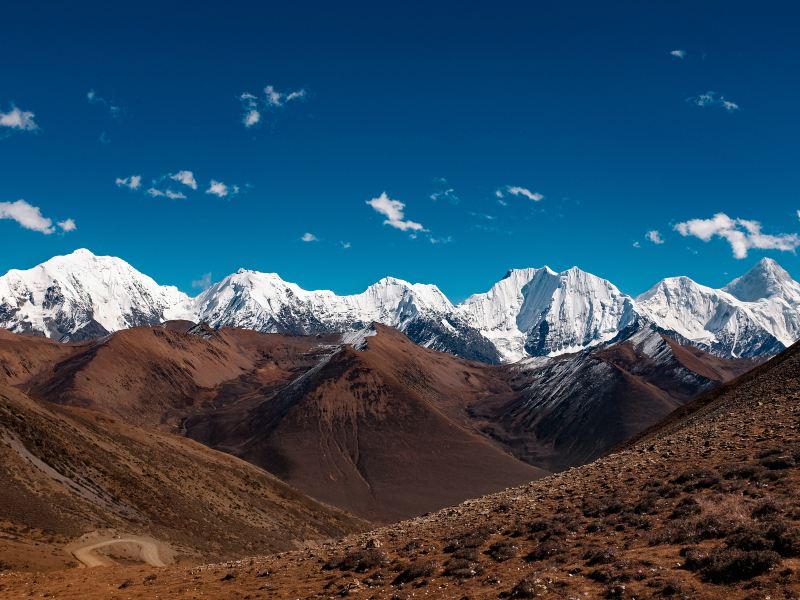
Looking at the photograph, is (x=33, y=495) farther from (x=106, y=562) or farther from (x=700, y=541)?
(x=700, y=541)

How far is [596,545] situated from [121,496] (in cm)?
7145

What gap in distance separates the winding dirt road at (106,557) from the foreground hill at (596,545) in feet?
59.5

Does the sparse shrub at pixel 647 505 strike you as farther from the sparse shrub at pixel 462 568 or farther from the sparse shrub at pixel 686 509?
the sparse shrub at pixel 462 568

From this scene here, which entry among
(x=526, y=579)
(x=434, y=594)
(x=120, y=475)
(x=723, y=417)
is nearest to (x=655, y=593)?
(x=526, y=579)

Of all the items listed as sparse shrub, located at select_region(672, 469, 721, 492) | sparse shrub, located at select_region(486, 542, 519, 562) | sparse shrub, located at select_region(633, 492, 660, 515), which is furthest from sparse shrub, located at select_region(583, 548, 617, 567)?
sparse shrub, located at select_region(672, 469, 721, 492)

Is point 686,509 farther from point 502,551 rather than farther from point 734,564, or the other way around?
point 502,551

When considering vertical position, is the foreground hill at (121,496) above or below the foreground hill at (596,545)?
below

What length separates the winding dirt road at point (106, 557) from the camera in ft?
195

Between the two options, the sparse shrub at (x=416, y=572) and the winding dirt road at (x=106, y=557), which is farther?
the winding dirt road at (x=106, y=557)

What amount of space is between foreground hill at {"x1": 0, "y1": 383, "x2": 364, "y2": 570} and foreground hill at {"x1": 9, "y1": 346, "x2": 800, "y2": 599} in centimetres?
2524

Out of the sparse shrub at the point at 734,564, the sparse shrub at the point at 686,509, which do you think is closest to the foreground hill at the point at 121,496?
the sparse shrub at the point at 686,509

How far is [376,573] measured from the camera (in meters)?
30.4

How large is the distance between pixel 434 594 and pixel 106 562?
44.8 meters

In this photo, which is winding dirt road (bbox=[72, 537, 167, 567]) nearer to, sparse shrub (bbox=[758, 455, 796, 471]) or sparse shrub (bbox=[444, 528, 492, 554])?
sparse shrub (bbox=[444, 528, 492, 554])
